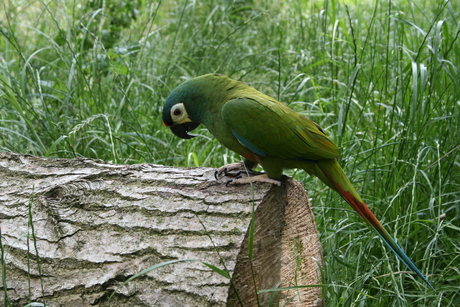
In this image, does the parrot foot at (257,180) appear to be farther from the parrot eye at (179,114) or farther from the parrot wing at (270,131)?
the parrot eye at (179,114)

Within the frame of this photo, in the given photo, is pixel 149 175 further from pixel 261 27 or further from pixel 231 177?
pixel 261 27

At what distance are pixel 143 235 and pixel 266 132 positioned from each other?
74 cm

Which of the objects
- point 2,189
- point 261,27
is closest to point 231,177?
point 2,189

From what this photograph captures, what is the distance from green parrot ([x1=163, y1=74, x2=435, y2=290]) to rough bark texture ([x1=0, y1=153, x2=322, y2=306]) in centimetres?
16

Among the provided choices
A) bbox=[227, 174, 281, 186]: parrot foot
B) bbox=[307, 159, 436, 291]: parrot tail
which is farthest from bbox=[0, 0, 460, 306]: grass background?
bbox=[227, 174, 281, 186]: parrot foot

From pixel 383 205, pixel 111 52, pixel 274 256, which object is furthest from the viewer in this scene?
pixel 111 52

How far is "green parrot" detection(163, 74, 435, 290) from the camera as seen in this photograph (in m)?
2.24

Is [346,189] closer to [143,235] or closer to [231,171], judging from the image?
[231,171]

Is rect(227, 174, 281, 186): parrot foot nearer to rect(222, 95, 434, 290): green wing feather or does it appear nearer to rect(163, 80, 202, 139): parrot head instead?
rect(222, 95, 434, 290): green wing feather

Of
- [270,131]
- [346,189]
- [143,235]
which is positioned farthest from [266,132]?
[143,235]

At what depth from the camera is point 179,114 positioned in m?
2.50

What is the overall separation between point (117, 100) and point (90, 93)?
38 cm

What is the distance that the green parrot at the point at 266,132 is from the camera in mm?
2240

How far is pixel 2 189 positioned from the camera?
7.18 ft
